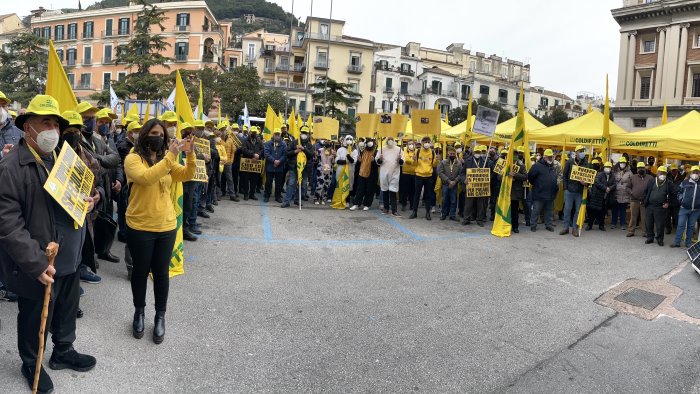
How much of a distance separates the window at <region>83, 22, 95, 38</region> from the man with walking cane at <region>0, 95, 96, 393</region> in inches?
2837

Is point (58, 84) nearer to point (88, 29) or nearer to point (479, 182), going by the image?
point (479, 182)

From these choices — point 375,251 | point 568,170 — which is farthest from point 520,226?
point 375,251

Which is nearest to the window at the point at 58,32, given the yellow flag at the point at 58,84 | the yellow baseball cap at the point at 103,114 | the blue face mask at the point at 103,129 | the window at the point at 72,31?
the window at the point at 72,31

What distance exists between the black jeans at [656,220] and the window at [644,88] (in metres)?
43.2

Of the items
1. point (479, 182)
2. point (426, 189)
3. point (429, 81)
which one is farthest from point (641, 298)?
point (429, 81)

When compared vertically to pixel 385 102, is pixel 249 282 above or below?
below

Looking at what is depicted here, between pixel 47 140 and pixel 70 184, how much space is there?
34 centimetres

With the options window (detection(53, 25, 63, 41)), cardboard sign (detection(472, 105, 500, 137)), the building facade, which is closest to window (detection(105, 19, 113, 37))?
window (detection(53, 25, 63, 41))

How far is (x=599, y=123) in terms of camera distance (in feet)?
48.9

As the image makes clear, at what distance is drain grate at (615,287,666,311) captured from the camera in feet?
21.0

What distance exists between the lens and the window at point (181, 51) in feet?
201

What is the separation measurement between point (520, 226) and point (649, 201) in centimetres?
280

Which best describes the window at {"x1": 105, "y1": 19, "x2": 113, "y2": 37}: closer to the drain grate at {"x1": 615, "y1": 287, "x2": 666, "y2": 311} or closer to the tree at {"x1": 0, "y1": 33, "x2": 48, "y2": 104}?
the tree at {"x1": 0, "y1": 33, "x2": 48, "y2": 104}

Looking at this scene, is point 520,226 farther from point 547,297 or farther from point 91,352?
point 91,352
